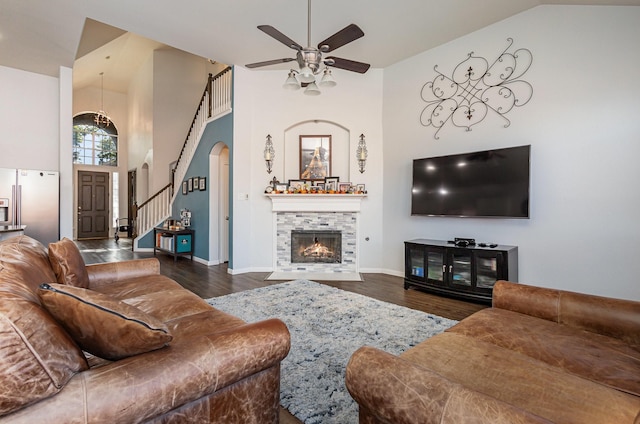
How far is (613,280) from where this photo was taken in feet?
10.4

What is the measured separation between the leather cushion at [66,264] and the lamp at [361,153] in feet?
13.4

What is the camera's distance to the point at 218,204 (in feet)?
20.4

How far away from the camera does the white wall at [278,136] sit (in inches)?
209

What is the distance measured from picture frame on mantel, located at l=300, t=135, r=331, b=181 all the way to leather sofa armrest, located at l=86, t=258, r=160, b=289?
10.2 feet

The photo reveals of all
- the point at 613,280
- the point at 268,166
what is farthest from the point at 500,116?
the point at 268,166

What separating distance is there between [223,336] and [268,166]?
4411 millimetres

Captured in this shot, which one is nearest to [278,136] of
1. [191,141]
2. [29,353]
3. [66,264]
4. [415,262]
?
[191,141]

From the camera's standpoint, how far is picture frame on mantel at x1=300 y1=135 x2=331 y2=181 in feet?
18.0

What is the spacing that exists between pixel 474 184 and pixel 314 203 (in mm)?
2431

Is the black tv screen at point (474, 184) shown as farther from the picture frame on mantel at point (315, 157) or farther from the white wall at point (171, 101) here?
the white wall at point (171, 101)

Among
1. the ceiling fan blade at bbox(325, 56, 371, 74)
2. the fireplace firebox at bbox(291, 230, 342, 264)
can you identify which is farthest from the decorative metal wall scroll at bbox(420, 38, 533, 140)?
the fireplace firebox at bbox(291, 230, 342, 264)

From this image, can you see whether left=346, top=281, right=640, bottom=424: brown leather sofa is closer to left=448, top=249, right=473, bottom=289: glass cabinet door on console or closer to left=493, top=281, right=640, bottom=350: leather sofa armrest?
left=493, top=281, right=640, bottom=350: leather sofa armrest

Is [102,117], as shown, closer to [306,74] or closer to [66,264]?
[306,74]

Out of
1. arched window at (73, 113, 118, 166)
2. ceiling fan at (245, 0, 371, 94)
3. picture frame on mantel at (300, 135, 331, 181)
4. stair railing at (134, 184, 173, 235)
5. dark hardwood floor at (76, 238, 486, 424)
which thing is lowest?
dark hardwood floor at (76, 238, 486, 424)
